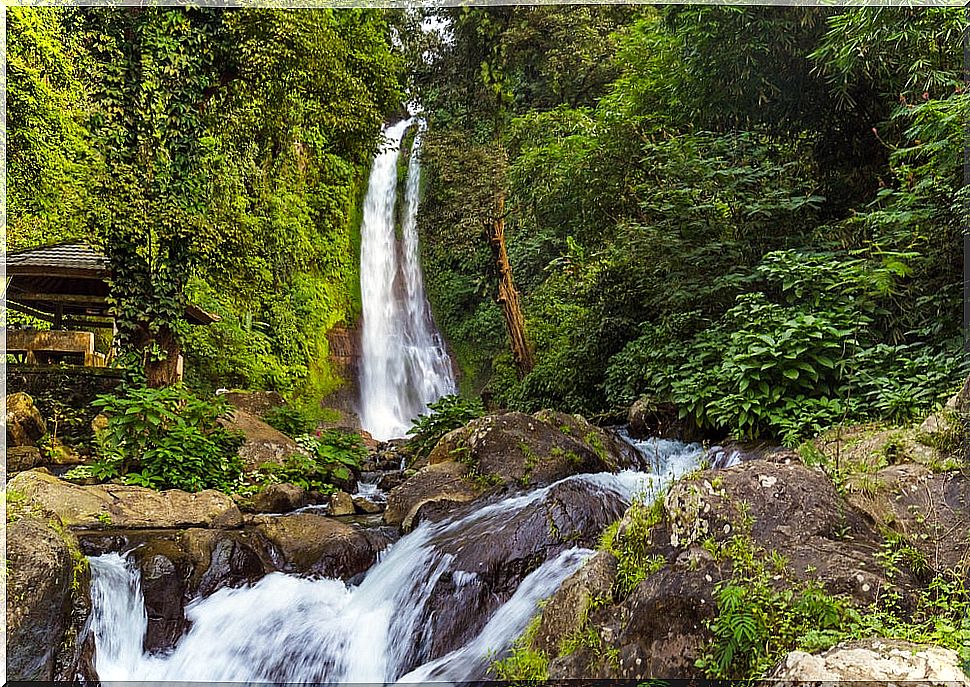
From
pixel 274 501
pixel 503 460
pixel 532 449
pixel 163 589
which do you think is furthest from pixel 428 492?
pixel 163 589

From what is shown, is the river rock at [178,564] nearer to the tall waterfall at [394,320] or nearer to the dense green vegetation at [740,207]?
the dense green vegetation at [740,207]

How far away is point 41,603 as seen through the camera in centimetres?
379

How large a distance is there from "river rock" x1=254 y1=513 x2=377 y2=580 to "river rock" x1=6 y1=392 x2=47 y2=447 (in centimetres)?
396

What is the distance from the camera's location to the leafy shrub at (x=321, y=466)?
794cm

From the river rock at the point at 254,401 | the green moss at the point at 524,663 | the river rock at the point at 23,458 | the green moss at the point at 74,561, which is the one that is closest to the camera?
the green moss at the point at 524,663

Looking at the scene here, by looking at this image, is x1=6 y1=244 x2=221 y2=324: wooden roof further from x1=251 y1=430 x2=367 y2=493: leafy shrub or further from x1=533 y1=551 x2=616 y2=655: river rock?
x1=533 y1=551 x2=616 y2=655: river rock

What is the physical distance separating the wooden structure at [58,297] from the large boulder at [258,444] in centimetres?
190

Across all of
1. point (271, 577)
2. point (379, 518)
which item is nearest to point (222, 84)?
point (379, 518)

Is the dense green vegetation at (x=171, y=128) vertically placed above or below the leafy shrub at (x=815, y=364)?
above

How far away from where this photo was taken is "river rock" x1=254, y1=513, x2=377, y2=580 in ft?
17.6

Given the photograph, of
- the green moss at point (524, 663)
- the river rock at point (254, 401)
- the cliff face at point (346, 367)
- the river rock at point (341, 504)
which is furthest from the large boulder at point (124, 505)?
the cliff face at point (346, 367)

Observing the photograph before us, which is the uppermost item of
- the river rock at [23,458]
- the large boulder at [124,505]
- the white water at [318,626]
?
the river rock at [23,458]

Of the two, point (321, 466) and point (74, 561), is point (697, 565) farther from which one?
point (321, 466)

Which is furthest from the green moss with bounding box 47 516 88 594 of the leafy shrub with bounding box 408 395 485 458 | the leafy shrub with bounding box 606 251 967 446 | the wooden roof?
the leafy shrub with bounding box 408 395 485 458
